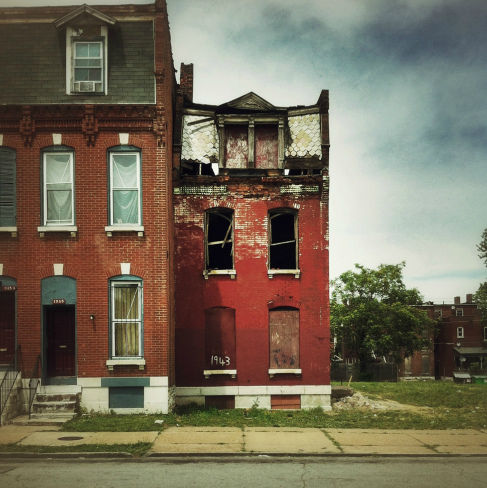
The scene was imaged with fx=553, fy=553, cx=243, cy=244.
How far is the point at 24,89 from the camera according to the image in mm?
17344

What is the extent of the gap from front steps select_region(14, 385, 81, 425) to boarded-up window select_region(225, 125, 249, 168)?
31.5ft

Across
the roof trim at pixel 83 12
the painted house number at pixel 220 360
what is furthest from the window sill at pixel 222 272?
the roof trim at pixel 83 12

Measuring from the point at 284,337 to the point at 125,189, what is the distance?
7530mm

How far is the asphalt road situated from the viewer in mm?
9250

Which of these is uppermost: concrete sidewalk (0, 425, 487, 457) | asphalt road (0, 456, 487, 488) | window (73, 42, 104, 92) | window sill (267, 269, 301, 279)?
window (73, 42, 104, 92)

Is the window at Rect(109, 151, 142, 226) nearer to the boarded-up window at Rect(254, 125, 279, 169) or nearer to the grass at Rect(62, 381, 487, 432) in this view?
the boarded-up window at Rect(254, 125, 279, 169)

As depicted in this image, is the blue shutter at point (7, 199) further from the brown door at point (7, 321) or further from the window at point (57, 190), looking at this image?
the brown door at point (7, 321)

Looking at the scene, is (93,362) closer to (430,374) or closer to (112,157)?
(112,157)

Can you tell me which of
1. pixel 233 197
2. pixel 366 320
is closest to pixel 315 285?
pixel 233 197

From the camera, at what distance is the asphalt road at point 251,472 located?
9250mm

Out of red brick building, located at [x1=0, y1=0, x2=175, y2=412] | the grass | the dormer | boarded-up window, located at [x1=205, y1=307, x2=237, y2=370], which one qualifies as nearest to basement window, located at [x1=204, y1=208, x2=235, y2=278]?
boarded-up window, located at [x1=205, y1=307, x2=237, y2=370]

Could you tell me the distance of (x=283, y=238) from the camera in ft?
67.3

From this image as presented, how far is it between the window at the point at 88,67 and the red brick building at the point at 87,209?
3cm

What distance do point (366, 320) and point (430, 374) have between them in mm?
23771
